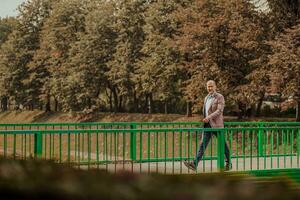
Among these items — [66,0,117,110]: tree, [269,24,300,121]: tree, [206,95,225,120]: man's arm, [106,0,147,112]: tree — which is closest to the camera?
[206,95,225,120]: man's arm

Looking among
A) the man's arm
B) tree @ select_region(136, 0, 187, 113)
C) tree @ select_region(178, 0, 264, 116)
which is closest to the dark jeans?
the man's arm

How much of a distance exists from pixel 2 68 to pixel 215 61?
35.9m

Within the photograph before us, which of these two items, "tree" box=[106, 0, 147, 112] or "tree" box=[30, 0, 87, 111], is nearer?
"tree" box=[106, 0, 147, 112]

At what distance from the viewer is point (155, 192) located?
198 cm

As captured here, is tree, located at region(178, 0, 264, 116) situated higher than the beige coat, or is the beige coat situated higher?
tree, located at region(178, 0, 264, 116)

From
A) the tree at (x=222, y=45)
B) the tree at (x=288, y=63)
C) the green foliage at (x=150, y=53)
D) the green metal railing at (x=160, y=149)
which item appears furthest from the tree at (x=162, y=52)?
the green metal railing at (x=160, y=149)

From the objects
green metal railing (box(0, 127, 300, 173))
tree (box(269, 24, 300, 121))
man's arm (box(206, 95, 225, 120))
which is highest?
tree (box(269, 24, 300, 121))

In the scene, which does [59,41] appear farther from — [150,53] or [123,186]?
[123,186]

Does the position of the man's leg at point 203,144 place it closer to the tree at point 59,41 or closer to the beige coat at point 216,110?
the beige coat at point 216,110

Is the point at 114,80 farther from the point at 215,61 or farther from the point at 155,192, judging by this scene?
the point at 155,192

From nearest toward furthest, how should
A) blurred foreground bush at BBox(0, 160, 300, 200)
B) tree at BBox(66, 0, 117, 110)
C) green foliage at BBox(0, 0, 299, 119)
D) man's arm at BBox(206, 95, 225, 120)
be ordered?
blurred foreground bush at BBox(0, 160, 300, 200) → man's arm at BBox(206, 95, 225, 120) → green foliage at BBox(0, 0, 299, 119) → tree at BBox(66, 0, 117, 110)

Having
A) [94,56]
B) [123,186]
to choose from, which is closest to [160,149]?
[123,186]

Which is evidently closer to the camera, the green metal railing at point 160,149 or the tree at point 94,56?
the green metal railing at point 160,149

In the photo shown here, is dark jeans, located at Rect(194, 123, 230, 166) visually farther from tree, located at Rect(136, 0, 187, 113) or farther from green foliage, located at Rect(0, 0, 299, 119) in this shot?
tree, located at Rect(136, 0, 187, 113)
